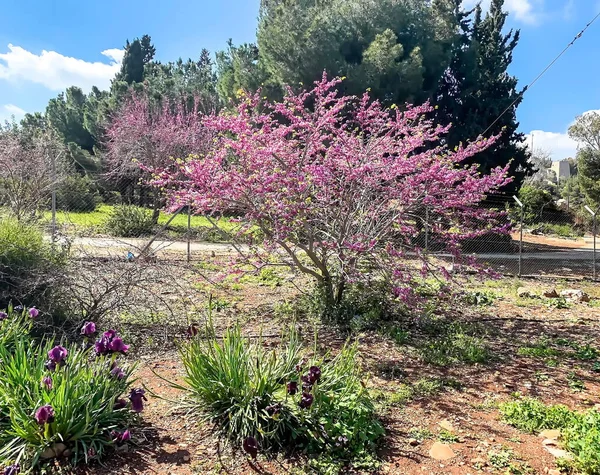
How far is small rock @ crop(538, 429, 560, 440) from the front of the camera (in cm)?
289

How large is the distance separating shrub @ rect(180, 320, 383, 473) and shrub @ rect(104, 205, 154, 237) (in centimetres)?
1155

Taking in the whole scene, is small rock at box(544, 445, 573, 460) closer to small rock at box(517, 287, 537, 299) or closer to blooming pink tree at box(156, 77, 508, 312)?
blooming pink tree at box(156, 77, 508, 312)

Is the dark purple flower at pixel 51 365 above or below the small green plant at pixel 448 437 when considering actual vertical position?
above

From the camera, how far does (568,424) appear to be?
9.92 ft

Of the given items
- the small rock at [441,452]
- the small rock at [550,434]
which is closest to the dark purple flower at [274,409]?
the small rock at [441,452]

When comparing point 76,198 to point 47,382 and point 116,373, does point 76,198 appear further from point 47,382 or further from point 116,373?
point 47,382

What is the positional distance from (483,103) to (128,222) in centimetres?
1322

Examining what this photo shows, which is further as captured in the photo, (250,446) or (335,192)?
(335,192)

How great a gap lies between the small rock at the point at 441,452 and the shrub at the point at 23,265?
3430mm

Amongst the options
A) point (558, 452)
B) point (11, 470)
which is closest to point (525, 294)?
point (558, 452)

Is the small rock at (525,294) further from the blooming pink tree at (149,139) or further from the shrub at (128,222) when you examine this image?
the blooming pink tree at (149,139)

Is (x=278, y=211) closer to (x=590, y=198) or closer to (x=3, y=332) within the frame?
(x=3, y=332)

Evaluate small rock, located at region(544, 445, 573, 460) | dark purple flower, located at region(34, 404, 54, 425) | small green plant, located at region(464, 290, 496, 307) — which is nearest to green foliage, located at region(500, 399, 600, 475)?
small rock, located at region(544, 445, 573, 460)

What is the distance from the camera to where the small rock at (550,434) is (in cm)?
289
